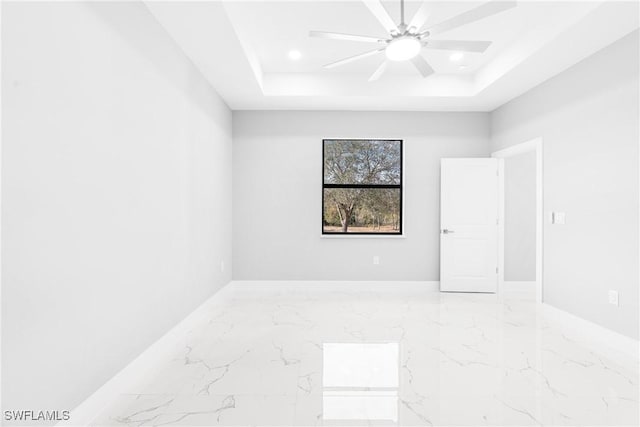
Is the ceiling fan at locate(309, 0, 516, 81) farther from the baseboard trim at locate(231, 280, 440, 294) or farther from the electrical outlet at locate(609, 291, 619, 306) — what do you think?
the baseboard trim at locate(231, 280, 440, 294)

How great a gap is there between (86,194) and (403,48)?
2303 mm

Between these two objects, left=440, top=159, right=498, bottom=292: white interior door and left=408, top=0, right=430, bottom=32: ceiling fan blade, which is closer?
left=408, top=0, right=430, bottom=32: ceiling fan blade

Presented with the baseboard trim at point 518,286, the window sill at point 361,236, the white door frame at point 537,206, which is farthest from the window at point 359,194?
the baseboard trim at point 518,286

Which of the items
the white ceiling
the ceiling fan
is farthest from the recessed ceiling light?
the ceiling fan

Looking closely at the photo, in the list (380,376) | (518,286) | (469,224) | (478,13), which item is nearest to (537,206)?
(469,224)

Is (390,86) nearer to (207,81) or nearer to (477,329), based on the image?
(207,81)

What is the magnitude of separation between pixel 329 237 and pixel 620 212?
3.16 metres

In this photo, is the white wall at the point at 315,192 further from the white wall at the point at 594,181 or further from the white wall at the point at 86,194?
the white wall at the point at 86,194

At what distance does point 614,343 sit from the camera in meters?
2.84

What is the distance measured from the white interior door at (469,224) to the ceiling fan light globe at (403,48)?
7.93 ft

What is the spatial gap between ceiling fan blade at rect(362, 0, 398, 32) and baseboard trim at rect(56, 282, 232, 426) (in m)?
2.75

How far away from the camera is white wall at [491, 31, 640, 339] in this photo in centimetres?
274

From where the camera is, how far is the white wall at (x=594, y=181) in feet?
9.00

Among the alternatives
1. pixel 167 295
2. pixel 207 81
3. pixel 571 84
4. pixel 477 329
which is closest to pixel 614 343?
pixel 477 329
